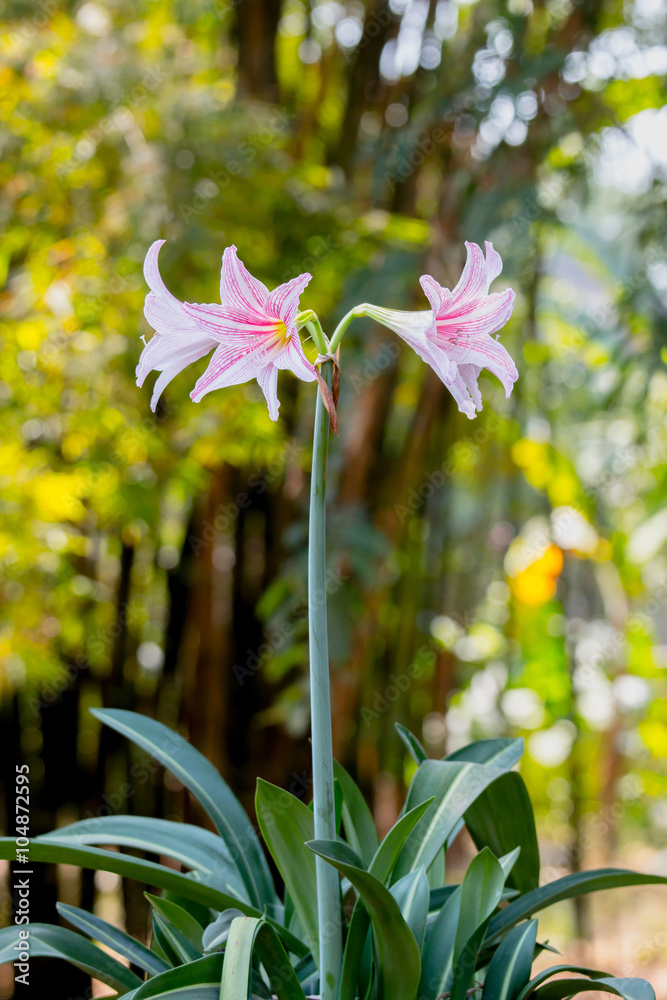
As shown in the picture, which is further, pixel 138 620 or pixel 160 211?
pixel 138 620

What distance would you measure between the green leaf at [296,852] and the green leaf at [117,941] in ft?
0.41

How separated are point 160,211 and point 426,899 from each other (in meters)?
1.34

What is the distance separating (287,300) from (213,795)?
0.48 metres

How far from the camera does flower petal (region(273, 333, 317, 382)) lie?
0.52 meters

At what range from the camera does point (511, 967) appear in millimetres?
645

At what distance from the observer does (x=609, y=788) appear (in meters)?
2.93

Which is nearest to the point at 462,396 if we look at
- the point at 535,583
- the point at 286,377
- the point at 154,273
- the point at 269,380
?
the point at 269,380

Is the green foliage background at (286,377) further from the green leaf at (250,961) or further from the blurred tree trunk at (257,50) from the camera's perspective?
the green leaf at (250,961)

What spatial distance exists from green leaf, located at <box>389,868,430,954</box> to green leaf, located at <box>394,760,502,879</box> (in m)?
0.02

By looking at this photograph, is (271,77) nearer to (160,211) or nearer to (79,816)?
(160,211)

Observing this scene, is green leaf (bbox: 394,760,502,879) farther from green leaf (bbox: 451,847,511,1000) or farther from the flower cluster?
the flower cluster

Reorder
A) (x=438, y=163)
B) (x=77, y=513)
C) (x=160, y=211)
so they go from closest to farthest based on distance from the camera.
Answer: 1. (x=160, y=211)
2. (x=77, y=513)
3. (x=438, y=163)

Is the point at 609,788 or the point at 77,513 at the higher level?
the point at 77,513

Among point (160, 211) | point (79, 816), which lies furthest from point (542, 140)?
point (79, 816)
